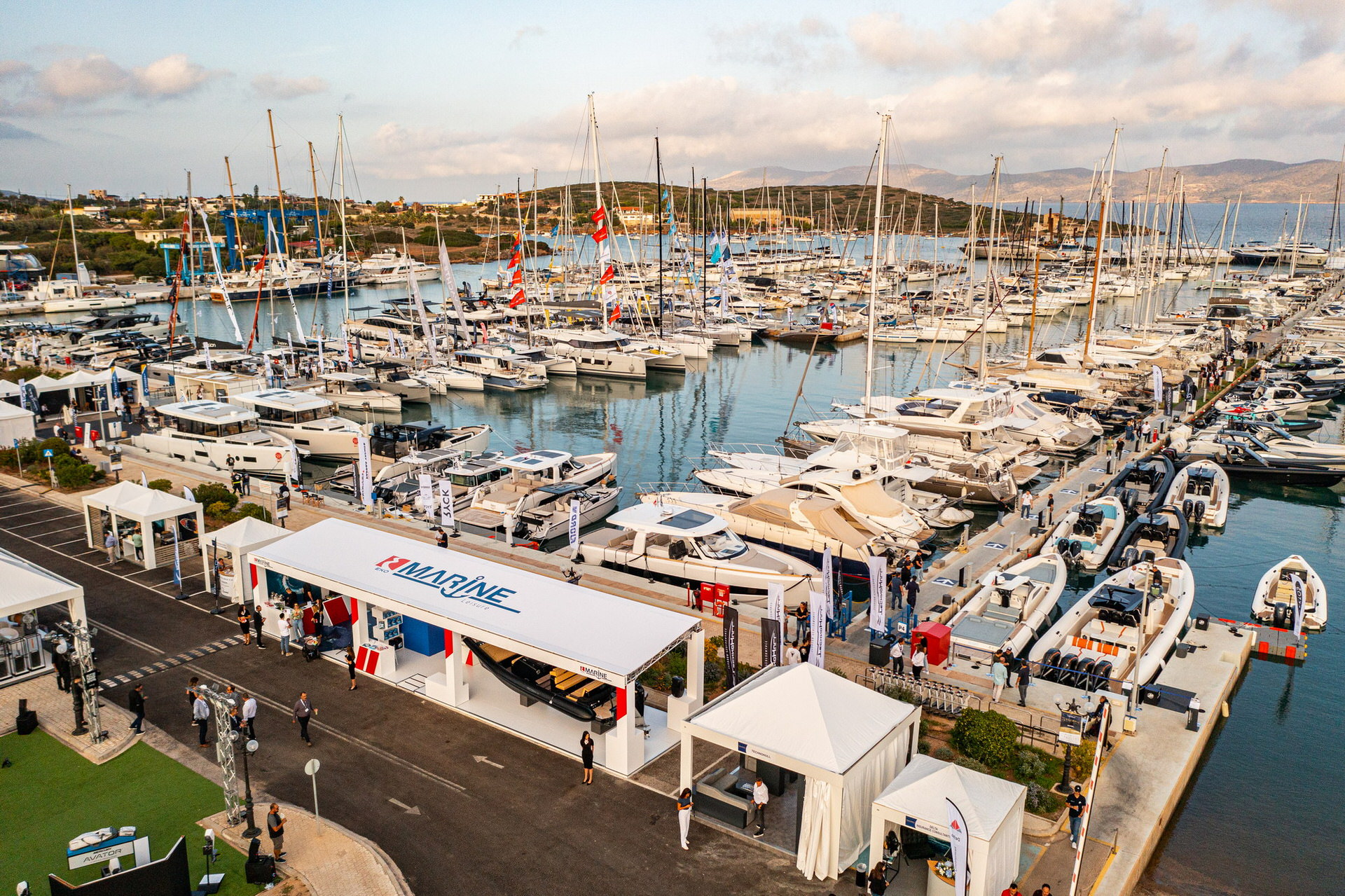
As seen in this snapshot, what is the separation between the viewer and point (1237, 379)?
61.3 meters

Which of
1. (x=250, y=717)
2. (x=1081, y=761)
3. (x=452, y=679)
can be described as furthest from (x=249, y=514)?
(x=1081, y=761)

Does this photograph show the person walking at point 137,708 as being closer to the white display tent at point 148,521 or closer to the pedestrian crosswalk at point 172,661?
the pedestrian crosswalk at point 172,661

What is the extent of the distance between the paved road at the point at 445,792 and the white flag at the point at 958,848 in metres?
2.19

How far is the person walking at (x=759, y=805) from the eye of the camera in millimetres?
14750

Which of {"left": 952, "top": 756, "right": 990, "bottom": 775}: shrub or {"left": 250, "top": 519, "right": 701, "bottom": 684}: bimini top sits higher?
{"left": 250, "top": 519, "right": 701, "bottom": 684}: bimini top

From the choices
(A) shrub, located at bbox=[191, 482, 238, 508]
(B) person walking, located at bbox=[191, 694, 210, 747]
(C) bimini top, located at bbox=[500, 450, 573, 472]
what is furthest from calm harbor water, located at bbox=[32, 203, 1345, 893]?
(B) person walking, located at bbox=[191, 694, 210, 747]

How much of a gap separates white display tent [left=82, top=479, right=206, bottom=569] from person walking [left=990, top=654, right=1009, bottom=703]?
21598 mm

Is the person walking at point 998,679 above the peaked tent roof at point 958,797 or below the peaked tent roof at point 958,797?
below

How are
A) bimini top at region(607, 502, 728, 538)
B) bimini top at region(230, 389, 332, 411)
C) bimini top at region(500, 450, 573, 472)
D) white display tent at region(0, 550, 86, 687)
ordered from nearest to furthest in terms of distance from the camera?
1. white display tent at region(0, 550, 86, 687)
2. bimini top at region(607, 502, 728, 538)
3. bimini top at region(500, 450, 573, 472)
4. bimini top at region(230, 389, 332, 411)

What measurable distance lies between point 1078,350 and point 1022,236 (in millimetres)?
68787

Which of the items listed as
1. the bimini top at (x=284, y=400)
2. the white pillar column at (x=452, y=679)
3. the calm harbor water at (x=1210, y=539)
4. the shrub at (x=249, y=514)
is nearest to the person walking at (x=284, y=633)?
the white pillar column at (x=452, y=679)

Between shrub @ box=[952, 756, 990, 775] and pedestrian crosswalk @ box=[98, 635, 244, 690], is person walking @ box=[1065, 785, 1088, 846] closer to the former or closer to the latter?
shrub @ box=[952, 756, 990, 775]

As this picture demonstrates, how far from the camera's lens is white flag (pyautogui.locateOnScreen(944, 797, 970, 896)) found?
39.7 ft

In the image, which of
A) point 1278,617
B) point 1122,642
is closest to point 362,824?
point 1122,642
